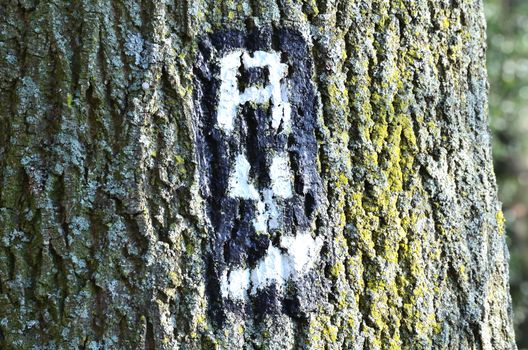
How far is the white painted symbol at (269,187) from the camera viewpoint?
4.28ft

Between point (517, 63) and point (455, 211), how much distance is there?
5244 mm

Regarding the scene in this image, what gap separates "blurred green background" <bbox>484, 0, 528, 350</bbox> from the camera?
20.4 feet

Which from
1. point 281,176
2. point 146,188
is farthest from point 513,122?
point 146,188

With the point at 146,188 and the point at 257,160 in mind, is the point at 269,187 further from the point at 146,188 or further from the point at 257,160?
the point at 146,188

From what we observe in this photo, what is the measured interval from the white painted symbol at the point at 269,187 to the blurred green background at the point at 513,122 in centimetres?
464

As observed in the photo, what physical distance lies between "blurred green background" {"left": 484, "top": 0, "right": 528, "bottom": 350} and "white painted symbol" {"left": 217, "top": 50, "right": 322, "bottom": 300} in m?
4.64

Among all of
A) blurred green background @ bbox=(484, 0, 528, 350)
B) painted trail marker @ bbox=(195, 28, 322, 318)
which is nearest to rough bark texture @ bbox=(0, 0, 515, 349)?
painted trail marker @ bbox=(195, 28, 322, 318)

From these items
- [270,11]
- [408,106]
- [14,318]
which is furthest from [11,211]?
[408,106]

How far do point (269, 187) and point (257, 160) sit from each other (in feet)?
0.18

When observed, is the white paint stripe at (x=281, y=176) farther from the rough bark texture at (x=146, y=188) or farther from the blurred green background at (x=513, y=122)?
the blurred green background at (x=513, y=122)

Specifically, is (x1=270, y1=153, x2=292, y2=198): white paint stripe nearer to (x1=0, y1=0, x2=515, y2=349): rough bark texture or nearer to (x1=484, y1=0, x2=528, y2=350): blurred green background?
(x1=0, y1=0, x2=515, y2=349): rough bark texture

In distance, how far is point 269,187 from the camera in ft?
4.33

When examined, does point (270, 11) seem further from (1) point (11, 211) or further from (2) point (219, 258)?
(1) point (11, 211)

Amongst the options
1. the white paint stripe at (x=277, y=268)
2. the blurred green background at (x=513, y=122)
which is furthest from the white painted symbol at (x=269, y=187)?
the blurred green background at (x=513, y=122)
